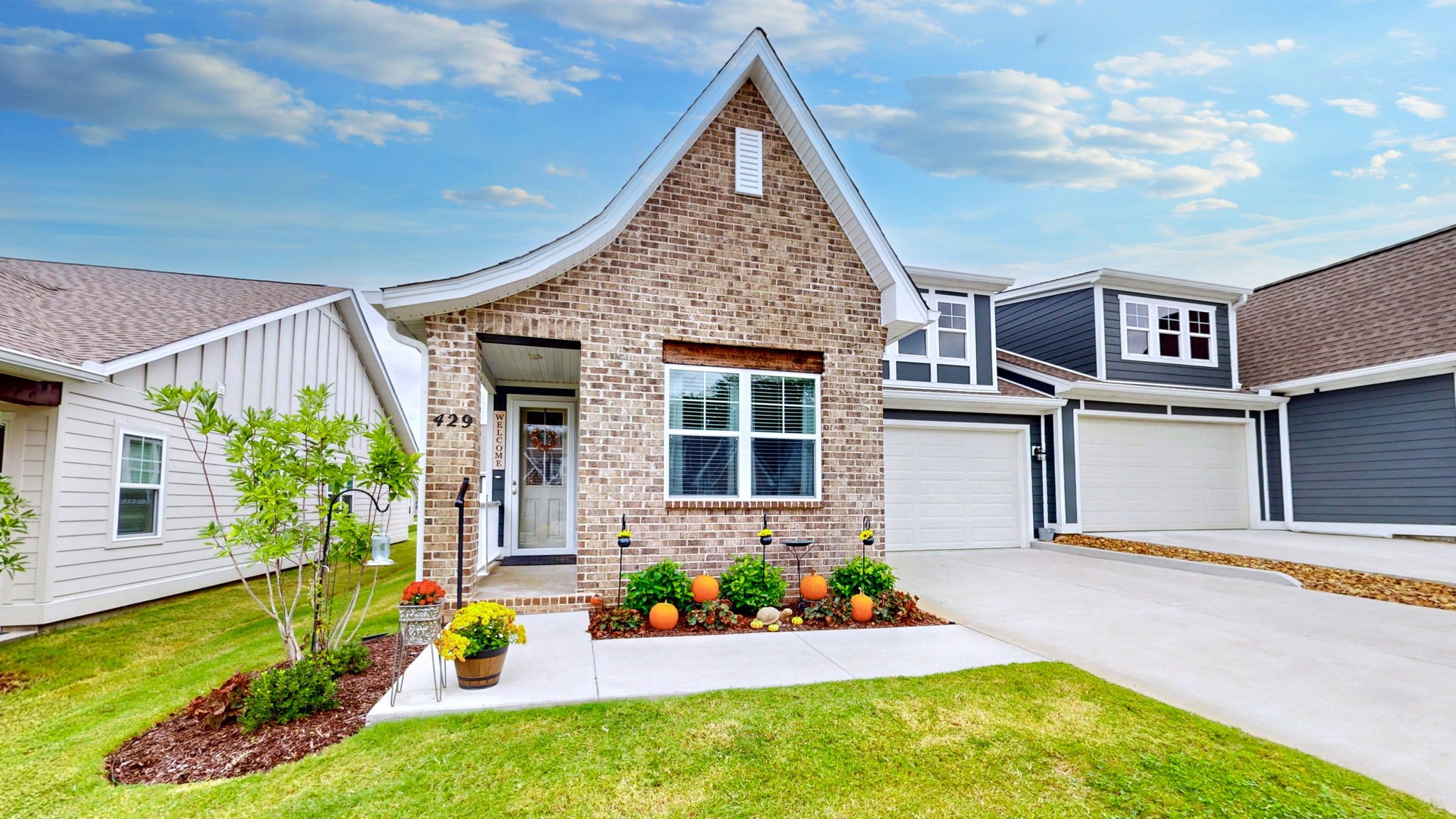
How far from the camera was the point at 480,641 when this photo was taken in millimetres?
4590

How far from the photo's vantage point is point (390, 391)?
1767 centimetres

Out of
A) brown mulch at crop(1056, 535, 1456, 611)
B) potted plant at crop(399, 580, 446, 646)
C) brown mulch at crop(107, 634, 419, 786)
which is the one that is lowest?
brown mulch at crop(107, 634, 419, 786)

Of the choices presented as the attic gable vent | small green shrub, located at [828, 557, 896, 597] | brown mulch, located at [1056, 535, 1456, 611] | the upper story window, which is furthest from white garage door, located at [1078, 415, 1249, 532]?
the attic gable vent

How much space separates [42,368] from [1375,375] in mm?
20701

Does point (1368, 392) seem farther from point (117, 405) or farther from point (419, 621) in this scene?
point (117, 405)

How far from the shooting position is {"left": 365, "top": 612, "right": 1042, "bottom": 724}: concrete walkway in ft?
14.8

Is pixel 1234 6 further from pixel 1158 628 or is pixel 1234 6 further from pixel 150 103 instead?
pixel 150 103

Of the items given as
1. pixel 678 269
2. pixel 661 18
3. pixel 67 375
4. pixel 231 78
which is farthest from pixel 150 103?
pixel 678 269

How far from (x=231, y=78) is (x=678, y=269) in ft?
31.4

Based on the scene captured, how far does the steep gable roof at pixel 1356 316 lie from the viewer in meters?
13.4

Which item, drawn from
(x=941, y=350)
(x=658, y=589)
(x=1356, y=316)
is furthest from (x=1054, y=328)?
(x=658, y=589)

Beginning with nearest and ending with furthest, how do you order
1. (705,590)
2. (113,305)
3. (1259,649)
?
(1259,649) → (705,590) → (113,305)

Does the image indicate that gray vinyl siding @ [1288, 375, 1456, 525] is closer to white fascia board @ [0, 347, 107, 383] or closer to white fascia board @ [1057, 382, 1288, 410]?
white fascia board @ [1057, 382, 1288, 410]

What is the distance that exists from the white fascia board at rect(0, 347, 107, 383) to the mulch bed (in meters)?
6.02
